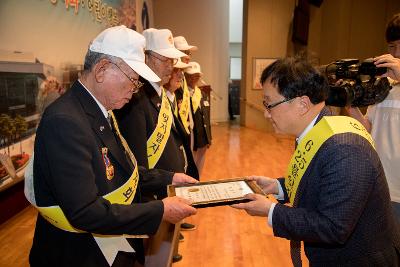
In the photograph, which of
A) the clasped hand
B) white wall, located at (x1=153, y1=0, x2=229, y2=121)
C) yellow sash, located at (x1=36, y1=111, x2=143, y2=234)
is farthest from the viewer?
white wall, located at (x1=153, y1=0, x2=229, y2=121)

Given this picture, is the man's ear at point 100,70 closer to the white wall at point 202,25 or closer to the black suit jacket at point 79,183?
the black suit jacket at point 79,183

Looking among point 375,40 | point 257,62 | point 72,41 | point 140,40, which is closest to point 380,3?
point 375,40

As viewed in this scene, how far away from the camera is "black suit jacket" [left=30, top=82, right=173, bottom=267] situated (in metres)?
0.96

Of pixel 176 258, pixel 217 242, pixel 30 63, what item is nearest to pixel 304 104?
pixel 176 258

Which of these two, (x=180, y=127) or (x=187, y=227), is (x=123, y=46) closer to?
(x=180, y=127)

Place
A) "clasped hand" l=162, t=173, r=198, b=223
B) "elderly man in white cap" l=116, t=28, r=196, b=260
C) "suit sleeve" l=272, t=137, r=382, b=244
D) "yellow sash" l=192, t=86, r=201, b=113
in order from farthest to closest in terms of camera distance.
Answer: "yellow sash" l=192, t=86, r=201, b=113, "elderly man in white cap" l=116, t=28, r=196, b=260, "clasped hand" l=162, t=173, r=198, b=223, "suit sleeve" l=272, t=137, r=382, b=244

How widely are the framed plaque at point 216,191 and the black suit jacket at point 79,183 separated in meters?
0.18

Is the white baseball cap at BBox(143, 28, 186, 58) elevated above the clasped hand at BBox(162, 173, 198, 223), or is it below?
above

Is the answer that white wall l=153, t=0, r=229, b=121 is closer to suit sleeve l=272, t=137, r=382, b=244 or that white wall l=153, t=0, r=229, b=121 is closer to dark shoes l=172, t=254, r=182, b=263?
dark shoes l=172, t=254, r=182, b=263

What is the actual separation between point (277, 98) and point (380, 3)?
8.34m

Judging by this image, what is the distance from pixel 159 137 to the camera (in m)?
1.88

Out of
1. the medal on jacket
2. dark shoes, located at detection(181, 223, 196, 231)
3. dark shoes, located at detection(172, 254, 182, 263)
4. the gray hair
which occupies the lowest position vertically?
dark shoes, located at detection(181, 223, 196, 231)

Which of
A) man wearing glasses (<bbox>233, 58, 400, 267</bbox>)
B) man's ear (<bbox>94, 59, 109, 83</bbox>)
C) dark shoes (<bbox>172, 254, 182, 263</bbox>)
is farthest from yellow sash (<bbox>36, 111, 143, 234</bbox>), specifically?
dark shoes (<bbox>172, 254, 182, 263</bbox>)

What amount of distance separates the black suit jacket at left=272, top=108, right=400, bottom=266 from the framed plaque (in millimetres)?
213
